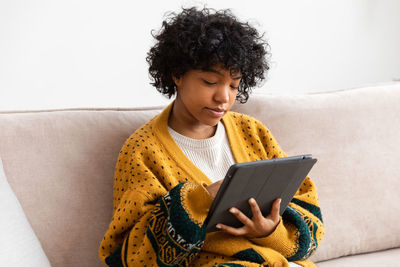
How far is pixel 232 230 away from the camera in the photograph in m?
1.16

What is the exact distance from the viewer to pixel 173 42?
4.23 feet

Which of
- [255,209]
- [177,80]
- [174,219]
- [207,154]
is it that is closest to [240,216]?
[255,209]

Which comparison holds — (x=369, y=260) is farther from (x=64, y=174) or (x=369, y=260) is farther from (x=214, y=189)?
(x=64, y=174)

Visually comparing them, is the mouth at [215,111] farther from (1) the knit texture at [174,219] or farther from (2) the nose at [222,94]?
(1) the knit texture at [174,219]

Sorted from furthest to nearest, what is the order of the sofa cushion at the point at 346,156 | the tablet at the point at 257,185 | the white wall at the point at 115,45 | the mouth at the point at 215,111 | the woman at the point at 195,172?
the white wall at the point at 115,45 < the sofa cushion at the point at 346,156 < the mouth at the point at 215,111 < the woman at the point at 195,172 < the tablet at the point at 257,185

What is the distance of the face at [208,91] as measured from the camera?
Answer: 1236 millimetres

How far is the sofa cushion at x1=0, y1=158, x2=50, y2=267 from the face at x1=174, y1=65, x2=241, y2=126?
48cm

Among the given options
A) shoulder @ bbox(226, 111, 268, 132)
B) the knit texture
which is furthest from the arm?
shoulder @ bbox(226, 111, 268, 132)

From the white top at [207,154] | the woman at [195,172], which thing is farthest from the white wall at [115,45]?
the white top at [207,154]

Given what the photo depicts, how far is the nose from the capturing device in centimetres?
124

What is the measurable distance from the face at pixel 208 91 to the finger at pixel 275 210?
26 cm

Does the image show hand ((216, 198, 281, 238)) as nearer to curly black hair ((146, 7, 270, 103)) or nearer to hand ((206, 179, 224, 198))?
hand ((206, 179, 224, 198))

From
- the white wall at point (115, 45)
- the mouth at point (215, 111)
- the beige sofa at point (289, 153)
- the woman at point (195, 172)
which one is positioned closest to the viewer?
the woman at point (195, 172)

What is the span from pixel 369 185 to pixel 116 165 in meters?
0.83
